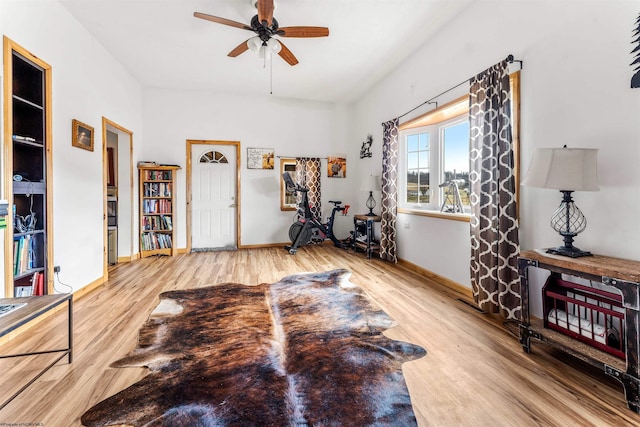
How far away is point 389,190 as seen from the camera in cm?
433

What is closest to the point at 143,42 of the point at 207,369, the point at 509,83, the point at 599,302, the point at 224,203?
the point at 224,203

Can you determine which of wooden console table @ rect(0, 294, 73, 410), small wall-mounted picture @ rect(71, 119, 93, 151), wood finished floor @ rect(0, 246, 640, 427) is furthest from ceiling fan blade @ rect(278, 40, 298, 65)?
wooden console table @ rect(0, 294, 73, 410)

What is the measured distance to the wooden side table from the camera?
4.73 metres

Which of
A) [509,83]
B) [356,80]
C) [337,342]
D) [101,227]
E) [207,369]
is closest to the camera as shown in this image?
[207,369]

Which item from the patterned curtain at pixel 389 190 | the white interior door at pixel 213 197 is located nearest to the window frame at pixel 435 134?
the patterned curtain at pixel 389 190

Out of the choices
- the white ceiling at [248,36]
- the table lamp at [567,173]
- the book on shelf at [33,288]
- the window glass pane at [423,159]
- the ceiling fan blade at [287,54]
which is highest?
the white ceiling at [248,36]

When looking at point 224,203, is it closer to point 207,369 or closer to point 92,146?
point 92,146

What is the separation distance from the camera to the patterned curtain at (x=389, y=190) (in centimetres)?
425

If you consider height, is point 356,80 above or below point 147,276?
above

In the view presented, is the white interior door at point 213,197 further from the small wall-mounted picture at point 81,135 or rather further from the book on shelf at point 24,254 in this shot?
the book on shelf at point 24,254

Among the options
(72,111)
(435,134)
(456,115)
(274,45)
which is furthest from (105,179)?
(456,115)

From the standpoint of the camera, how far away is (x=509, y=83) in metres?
2.37

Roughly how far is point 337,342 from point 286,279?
5.46 ft

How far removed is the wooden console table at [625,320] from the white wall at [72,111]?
418 cm
